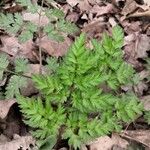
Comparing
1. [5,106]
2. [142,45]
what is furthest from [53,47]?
[142,45]

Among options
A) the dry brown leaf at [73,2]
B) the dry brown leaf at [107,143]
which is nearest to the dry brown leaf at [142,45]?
the dry brown leaf at [73,2]

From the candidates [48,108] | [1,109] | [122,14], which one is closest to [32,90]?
[1,109]

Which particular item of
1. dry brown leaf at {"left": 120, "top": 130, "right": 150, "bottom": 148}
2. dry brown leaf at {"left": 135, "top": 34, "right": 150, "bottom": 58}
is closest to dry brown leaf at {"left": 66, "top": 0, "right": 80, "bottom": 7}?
dry brown leaf at {"left": 135, "top": 34, "right": 150, "bottom": 58}

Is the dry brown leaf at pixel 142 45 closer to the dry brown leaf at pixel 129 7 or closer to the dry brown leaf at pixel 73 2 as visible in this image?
the dry brown leaf at pixel 129 7

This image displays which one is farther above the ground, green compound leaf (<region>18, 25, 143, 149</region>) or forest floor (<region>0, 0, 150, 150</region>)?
green compound leaf (<region>18, 25, 143, 149</region>)

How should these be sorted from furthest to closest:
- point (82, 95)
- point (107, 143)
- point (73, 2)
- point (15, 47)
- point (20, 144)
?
1. point (73, 2)
2. point (15, 47)
3. point (107, 143)
4. point (20, 144)
5. point (82, 95)

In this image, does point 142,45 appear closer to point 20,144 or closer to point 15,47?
point 15,47

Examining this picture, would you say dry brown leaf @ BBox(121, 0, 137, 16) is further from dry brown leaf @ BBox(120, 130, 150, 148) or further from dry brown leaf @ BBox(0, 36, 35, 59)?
dry brown leaf @ BBox(120, 130, 150, 148)
